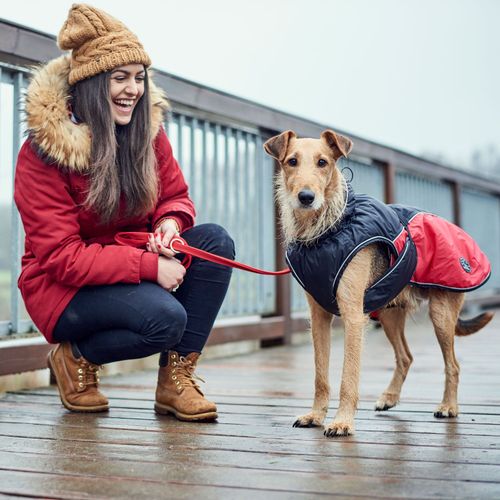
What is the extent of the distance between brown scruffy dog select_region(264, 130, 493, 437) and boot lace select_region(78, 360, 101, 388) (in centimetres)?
81

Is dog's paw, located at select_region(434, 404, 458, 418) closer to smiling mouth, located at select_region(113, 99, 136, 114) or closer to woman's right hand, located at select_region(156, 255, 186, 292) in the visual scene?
woman's right hand, located at select_region(156, 255, 186, 292)

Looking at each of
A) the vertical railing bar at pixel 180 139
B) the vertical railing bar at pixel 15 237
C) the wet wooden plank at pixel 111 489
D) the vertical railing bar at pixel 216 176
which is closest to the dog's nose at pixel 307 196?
the wet wooden plank at pixel 111 489

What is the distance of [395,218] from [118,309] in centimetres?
102

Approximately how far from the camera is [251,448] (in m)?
2.05

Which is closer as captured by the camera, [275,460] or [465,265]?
[275,460]

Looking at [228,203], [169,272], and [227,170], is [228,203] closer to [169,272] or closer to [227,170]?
[227,170]

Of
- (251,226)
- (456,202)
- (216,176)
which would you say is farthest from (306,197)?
(456,202)

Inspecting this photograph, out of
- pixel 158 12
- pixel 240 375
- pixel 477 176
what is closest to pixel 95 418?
pixel 240 375

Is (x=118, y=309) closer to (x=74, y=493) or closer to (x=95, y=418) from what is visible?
(x=95, y=418)

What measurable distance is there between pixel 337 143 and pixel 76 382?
128 centimetres

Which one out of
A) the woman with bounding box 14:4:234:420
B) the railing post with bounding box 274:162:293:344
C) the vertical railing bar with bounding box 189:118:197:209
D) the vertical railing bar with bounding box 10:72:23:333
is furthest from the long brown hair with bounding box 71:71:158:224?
the railing post with bounding box 274:162:293:344

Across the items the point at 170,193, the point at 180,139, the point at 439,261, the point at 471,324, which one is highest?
the point at 180,139

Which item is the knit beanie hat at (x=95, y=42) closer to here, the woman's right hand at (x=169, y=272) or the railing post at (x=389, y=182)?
the woman's right hand at (x=169, y=272)

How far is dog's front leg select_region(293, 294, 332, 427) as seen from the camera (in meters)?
2.41
